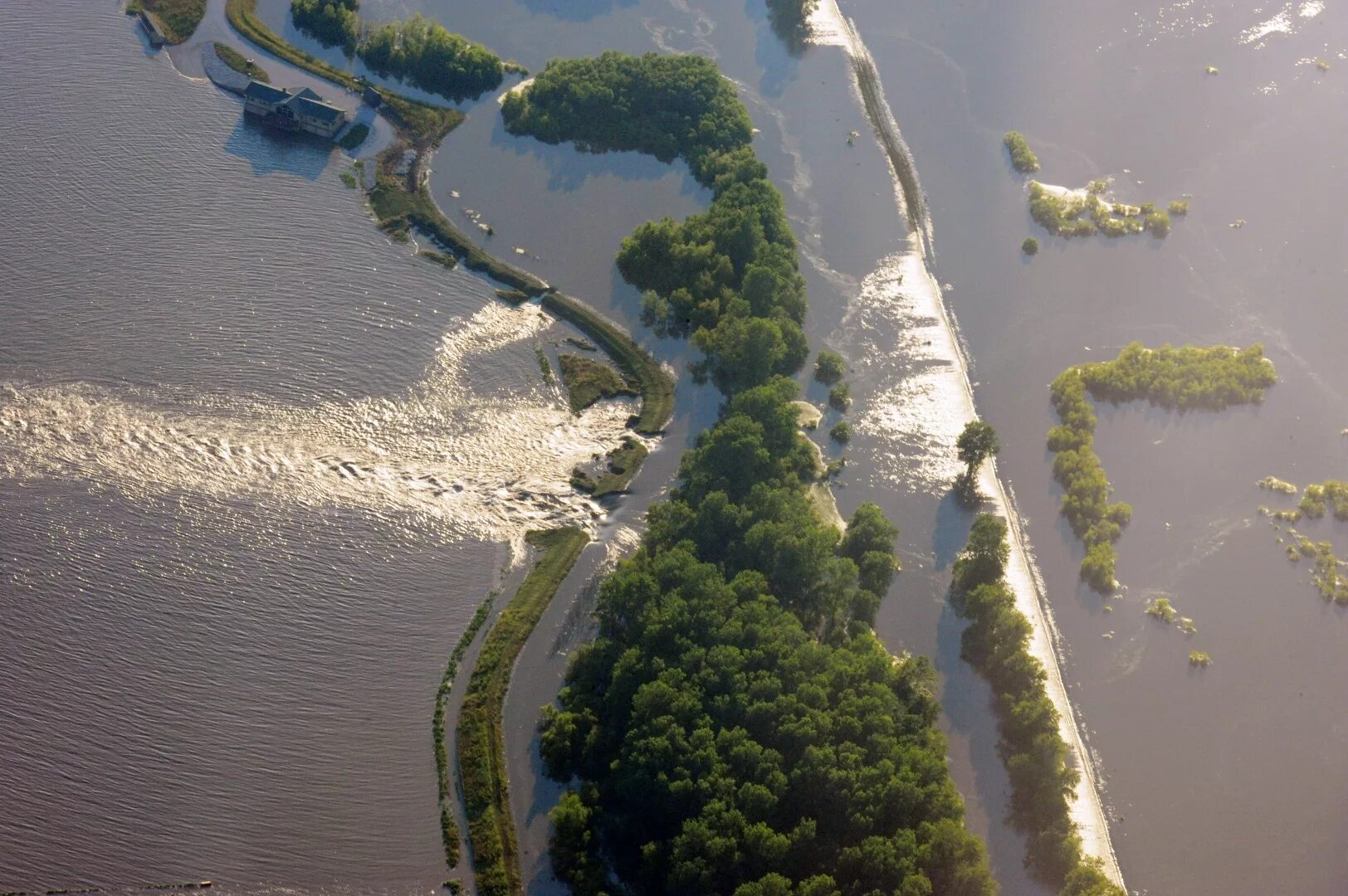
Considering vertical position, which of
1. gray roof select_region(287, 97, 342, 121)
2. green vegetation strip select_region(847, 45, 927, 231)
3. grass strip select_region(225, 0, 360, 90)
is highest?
green vegetation strip select_region(847, 45, 927, 231)

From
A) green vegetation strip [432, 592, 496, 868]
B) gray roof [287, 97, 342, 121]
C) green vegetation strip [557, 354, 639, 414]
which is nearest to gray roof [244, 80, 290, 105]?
gray roof [287, 97, 342, 121]

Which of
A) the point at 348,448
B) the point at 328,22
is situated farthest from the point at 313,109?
the point at 348,448

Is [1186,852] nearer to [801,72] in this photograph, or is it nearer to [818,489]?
[818,489]

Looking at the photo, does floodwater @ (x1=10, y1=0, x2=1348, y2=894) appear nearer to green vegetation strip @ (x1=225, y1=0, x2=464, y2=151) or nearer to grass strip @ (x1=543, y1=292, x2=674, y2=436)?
grass strip @ (x1=543, y1=292, x2=674, y2=436)

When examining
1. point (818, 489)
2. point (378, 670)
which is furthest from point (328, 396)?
point (818, 489)

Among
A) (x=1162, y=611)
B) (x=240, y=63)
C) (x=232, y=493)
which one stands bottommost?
(x=232, y=493)

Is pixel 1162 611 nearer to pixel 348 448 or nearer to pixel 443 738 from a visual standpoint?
pixel 443 738

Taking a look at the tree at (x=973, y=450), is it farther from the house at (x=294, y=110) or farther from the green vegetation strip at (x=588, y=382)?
the house at (x=294, y=110)

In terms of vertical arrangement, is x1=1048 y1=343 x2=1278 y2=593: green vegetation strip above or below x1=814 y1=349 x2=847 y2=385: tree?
above
